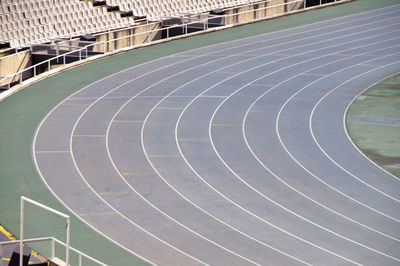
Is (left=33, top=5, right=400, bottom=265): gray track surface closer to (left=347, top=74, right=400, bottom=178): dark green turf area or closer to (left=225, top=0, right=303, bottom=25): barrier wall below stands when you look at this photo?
(left=347, top=74, right=400, bottom=178): dark green turf area

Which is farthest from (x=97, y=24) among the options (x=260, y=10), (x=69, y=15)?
(x=260, y=10)

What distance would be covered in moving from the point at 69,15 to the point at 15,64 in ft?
16.7

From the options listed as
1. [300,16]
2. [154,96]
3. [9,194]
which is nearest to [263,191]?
[9,194]

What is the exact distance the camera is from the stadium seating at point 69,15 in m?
28.0

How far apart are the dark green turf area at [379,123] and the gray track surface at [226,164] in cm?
41

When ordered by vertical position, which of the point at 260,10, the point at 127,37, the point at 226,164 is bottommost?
the point at 260,10

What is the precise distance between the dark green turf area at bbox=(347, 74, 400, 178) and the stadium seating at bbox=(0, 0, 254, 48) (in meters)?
10.7

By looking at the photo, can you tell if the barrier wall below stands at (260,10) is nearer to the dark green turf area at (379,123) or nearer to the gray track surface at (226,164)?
the gray track surface at (226,164)

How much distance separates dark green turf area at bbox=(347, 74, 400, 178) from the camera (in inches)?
809

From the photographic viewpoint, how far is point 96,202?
1662 cm

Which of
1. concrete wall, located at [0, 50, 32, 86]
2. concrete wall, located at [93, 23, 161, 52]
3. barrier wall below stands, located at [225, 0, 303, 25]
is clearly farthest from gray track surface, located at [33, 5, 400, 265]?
barrier wall below stands, located at [225, 0, 303, 25]

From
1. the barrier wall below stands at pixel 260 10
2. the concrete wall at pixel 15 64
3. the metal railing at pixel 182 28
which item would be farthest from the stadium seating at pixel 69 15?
the barrier wall below stands at pixel 260 10

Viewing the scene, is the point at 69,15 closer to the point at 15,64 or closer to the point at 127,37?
the point at 127,37

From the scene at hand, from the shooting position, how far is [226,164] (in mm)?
19203
